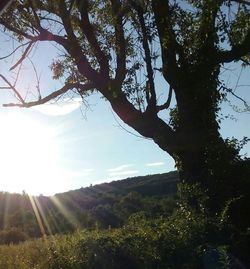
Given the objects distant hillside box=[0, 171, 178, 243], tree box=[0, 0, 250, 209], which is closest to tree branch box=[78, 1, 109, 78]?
tree box=[0, 0, 250, 209]

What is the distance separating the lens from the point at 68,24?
51.1 feet

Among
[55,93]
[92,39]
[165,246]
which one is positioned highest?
[92,39]

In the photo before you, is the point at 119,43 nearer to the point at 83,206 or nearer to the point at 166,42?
the point at 166,42

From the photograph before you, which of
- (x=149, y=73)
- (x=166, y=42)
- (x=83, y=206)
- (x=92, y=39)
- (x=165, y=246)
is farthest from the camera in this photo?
(x=83, y=206)

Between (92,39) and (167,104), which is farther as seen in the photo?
(92,39)

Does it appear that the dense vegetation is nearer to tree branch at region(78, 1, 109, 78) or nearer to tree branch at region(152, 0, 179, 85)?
tree branch at region(152, 0, 179, 85)

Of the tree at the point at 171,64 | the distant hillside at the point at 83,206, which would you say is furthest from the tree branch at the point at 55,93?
the distant hillside at the point at 83,206

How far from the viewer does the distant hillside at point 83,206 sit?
4503 centimetres

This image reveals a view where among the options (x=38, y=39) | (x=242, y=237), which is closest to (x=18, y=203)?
(x=38, y=39)

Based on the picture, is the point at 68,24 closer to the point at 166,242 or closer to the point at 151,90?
the point at 151,90

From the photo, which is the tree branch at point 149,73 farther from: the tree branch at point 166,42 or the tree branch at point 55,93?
the tree branch at point 55,93

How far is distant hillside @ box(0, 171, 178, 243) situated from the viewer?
45031mm

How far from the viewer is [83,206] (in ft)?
232

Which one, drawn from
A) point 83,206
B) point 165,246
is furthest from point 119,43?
point 83,206
